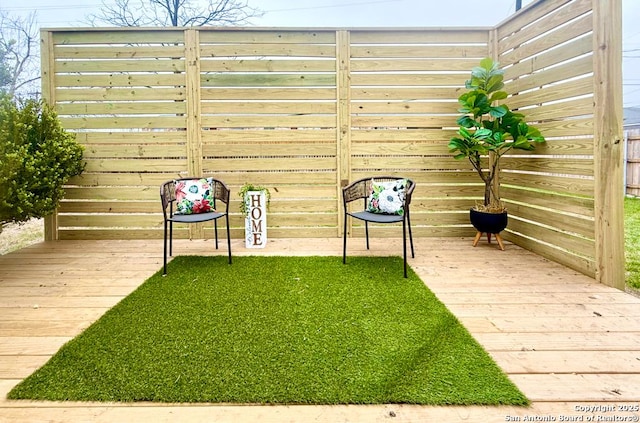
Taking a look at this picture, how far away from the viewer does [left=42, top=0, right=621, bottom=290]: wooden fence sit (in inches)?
163

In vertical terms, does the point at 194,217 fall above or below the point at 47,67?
below

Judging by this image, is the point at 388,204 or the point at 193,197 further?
the point at 193,197

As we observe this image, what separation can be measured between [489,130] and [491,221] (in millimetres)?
828

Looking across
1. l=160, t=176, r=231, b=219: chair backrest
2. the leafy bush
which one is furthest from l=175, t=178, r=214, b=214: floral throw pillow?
the leafy bush

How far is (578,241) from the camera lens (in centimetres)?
304

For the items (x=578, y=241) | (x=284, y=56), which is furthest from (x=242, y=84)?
(x=578, y=241)

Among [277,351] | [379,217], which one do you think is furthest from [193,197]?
[277,351]

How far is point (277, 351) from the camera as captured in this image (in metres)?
1.77

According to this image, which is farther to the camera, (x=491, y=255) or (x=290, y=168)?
(x=290, y=168)

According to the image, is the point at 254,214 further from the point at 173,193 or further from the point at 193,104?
the point at 193,104

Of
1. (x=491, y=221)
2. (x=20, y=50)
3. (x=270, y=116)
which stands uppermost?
(x=20, y=50)

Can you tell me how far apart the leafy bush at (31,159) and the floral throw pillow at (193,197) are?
1.19 meters

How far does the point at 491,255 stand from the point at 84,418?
10.6 feet

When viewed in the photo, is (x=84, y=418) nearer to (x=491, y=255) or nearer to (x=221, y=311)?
(x=221, y=311)
